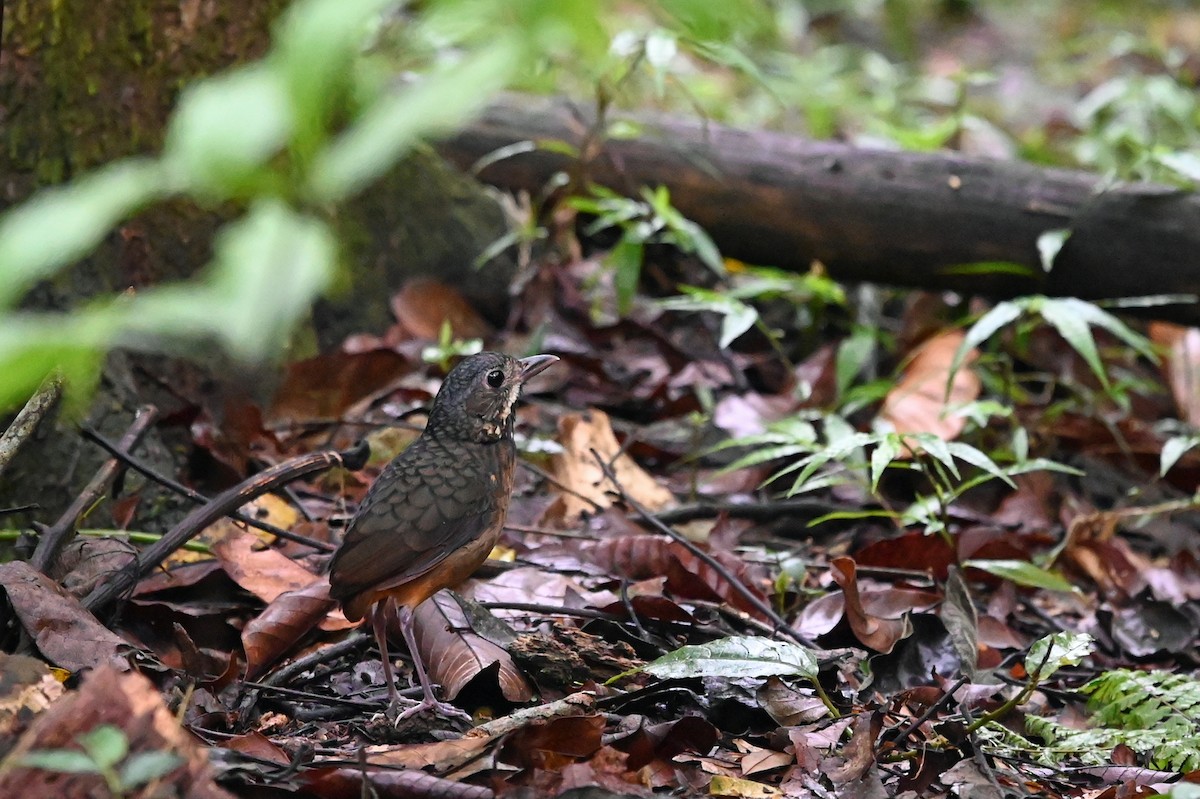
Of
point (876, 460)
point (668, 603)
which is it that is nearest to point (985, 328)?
point (876, 460)

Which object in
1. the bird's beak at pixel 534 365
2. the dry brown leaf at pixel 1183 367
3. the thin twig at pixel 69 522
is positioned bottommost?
the dry brown leaf at pixel 1183 367

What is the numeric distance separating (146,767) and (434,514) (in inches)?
59.6

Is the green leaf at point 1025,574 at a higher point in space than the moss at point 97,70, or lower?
lower

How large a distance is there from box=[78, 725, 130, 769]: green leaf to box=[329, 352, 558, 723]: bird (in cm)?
114

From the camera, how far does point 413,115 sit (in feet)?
3.46

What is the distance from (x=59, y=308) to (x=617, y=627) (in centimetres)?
226

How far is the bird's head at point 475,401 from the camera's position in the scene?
4012mm

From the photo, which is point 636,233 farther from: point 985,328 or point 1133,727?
point 1133,727

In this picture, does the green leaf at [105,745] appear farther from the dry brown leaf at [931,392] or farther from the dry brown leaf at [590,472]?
the dry brown leaf at [931,392]

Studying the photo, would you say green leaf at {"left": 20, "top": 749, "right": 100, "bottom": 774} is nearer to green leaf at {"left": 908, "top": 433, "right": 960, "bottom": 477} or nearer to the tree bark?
the tree bark

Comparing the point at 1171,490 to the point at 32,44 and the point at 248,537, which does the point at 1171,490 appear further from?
the point at 32,44

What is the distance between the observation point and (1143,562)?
5.07m

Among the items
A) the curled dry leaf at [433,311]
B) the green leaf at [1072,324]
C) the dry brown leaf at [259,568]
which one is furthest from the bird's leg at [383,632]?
the green leaf at [1072,324]

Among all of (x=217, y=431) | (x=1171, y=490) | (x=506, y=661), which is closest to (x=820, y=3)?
(x=1171, y=490)
